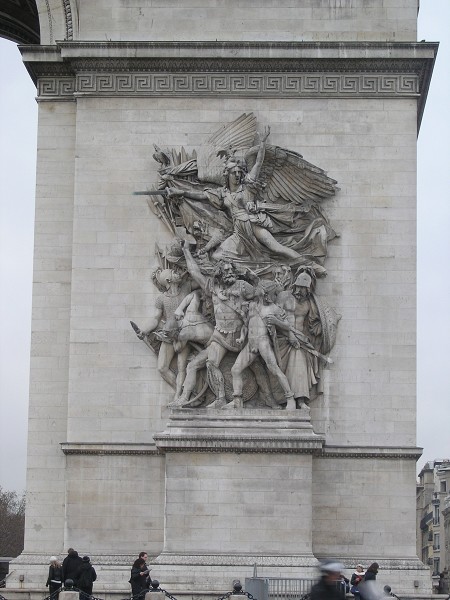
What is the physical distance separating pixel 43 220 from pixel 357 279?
6.13m

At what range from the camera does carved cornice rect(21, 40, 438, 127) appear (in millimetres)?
30016

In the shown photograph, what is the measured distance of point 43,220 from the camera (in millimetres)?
30531

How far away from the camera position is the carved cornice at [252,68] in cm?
3002

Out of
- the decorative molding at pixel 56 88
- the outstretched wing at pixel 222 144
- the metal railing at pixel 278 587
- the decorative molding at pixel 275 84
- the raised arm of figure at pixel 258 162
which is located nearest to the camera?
the metal railing at pixel 278 587

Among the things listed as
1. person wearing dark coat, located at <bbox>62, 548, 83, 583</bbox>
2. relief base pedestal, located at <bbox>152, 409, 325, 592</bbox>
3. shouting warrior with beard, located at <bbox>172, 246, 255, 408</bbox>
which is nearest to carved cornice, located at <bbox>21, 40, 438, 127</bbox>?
shouting warrior with beard, located at <bbox>172, 246, 255, 408</bbox>

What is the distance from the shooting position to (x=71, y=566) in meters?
27.1

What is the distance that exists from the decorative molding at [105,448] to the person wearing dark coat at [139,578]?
2.85m

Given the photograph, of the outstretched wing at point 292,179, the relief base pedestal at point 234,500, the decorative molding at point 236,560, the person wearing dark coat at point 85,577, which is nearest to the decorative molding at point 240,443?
the relief base pedestal at point 234,500

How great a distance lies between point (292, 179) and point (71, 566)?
8255 mm

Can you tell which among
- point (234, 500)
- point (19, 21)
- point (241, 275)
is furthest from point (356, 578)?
point (19, 21)

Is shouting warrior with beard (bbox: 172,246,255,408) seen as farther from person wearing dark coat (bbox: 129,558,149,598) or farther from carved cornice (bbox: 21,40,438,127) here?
carved cornice (bbox: 21,40,438,127)

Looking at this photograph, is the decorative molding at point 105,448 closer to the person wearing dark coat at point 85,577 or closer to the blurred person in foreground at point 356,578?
the person wearing dark coat at point 85,577

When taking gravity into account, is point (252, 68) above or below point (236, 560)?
above

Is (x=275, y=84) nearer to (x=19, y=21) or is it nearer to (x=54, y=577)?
(x=19, y=21)
